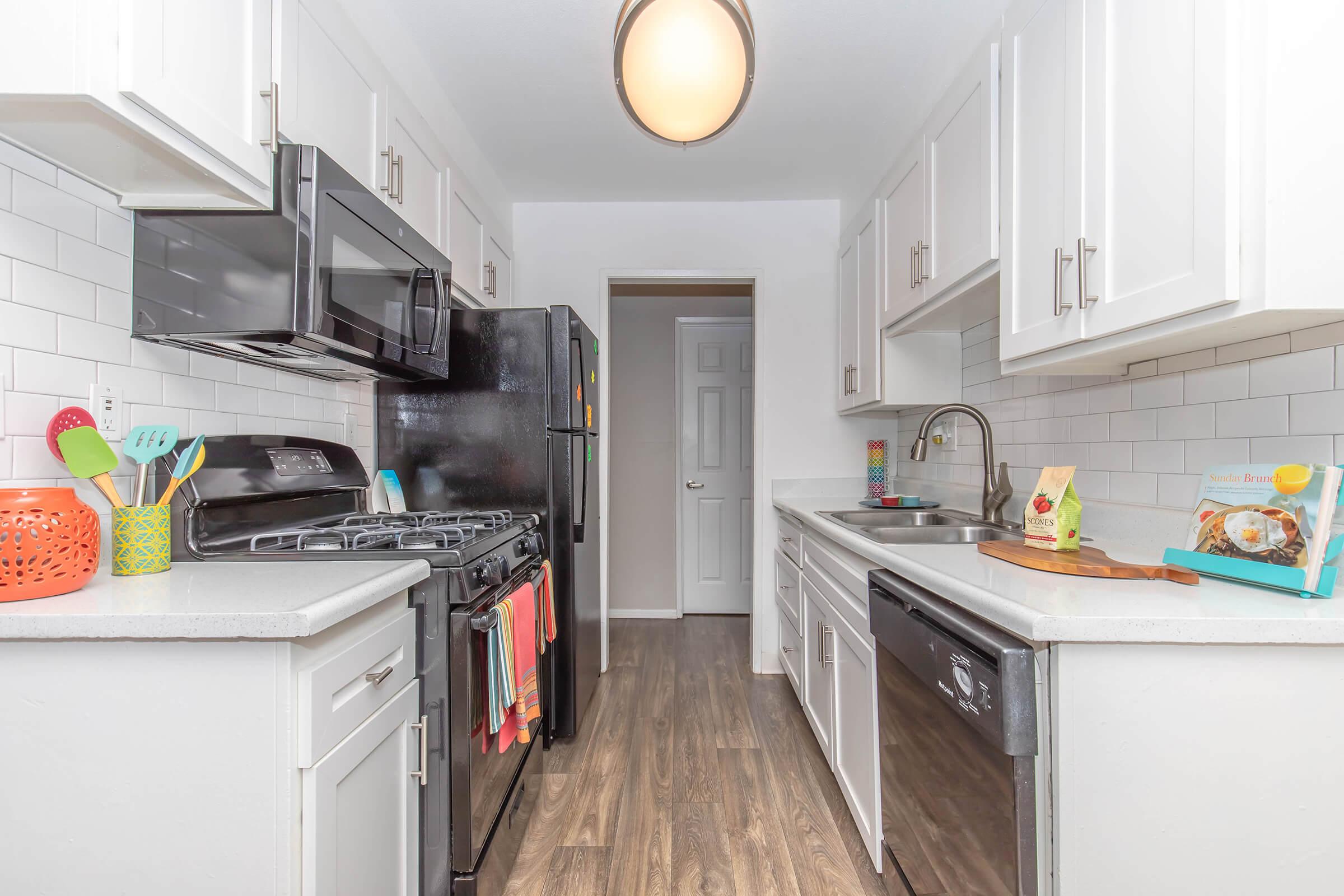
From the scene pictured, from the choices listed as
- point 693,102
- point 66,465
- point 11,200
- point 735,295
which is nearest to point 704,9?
point 693,102

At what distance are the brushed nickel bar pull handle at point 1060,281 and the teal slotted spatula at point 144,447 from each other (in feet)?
5.99

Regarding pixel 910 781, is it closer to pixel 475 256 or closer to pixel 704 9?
pixel 704 9

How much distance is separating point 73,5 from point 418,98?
54.6 inches

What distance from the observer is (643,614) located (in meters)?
4.44

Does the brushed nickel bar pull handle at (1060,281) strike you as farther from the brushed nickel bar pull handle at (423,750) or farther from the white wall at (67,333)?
the white wall at (67,333)

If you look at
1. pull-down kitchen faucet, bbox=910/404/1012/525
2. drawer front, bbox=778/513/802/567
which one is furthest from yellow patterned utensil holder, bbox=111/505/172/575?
drawer front, bbox=778/513/802/567

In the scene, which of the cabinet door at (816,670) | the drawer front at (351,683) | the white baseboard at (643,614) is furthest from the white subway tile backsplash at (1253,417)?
the white baseboard at (643,614)

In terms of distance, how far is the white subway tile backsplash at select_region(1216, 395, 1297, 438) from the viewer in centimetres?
120

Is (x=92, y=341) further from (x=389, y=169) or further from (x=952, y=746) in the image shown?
(x=952, y=746)

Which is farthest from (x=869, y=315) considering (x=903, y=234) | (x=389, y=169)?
(x=389, y=169)

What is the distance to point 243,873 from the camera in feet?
3.01

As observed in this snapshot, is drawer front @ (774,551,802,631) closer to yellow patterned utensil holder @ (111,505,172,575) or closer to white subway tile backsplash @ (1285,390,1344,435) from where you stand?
white subway tile backsplash @ (1285,390,1344,435)

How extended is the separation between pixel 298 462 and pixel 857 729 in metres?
1.69

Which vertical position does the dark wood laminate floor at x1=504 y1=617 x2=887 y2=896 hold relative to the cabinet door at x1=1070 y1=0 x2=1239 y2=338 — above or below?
below
